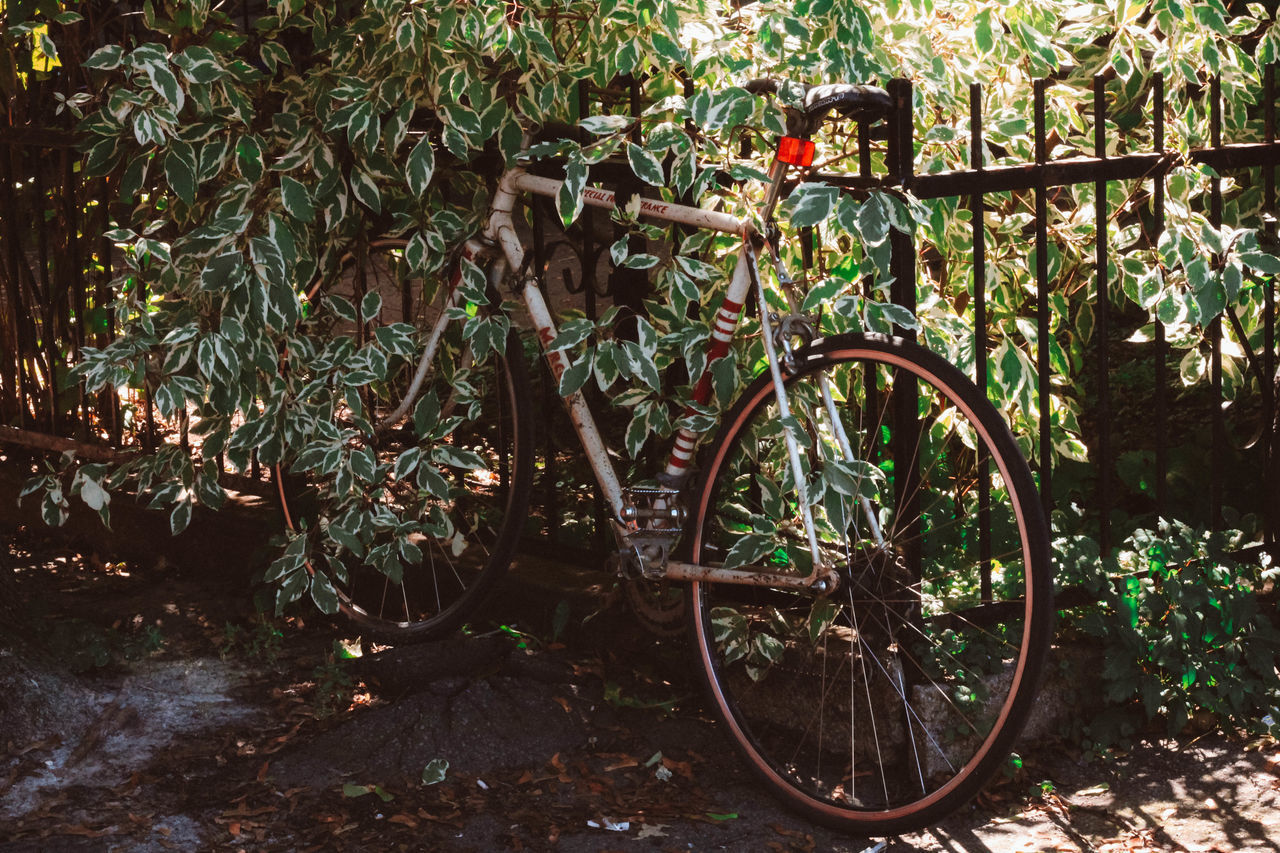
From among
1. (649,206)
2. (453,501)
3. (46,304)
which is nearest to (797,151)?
(649,206)

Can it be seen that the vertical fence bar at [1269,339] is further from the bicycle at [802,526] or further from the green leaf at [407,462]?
the green leaf at [407,462]

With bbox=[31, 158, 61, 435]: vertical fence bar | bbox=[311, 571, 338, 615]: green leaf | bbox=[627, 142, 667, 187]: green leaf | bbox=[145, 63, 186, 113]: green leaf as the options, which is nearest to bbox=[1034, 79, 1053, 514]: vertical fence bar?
bbox=[627, 142, 667, 187]: green leaf

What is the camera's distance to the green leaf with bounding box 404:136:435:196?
11.6 ft

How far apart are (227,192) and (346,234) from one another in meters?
0.51

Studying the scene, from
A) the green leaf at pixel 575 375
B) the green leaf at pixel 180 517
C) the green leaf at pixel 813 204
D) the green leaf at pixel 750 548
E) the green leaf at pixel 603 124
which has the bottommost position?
the green leaf at pixel 750 548

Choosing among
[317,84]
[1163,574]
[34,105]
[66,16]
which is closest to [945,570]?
[1163,574]

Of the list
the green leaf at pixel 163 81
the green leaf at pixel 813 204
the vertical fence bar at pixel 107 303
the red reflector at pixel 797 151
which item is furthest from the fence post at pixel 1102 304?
the vertical fence bar at pixel 107 303

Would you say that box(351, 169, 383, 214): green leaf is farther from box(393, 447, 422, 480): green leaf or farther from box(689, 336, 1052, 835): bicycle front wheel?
box(689, 336, 1052, 835): bicycle front wheel

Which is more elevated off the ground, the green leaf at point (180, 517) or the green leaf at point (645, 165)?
the green leaf at point (645, 165)

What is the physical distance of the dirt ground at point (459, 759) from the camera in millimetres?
3195

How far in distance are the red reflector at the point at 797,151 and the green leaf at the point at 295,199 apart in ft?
4.08

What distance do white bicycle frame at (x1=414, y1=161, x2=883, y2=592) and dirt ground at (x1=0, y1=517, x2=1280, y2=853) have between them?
454mm

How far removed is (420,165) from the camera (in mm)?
3557

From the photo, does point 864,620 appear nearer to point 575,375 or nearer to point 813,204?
point 575,375
